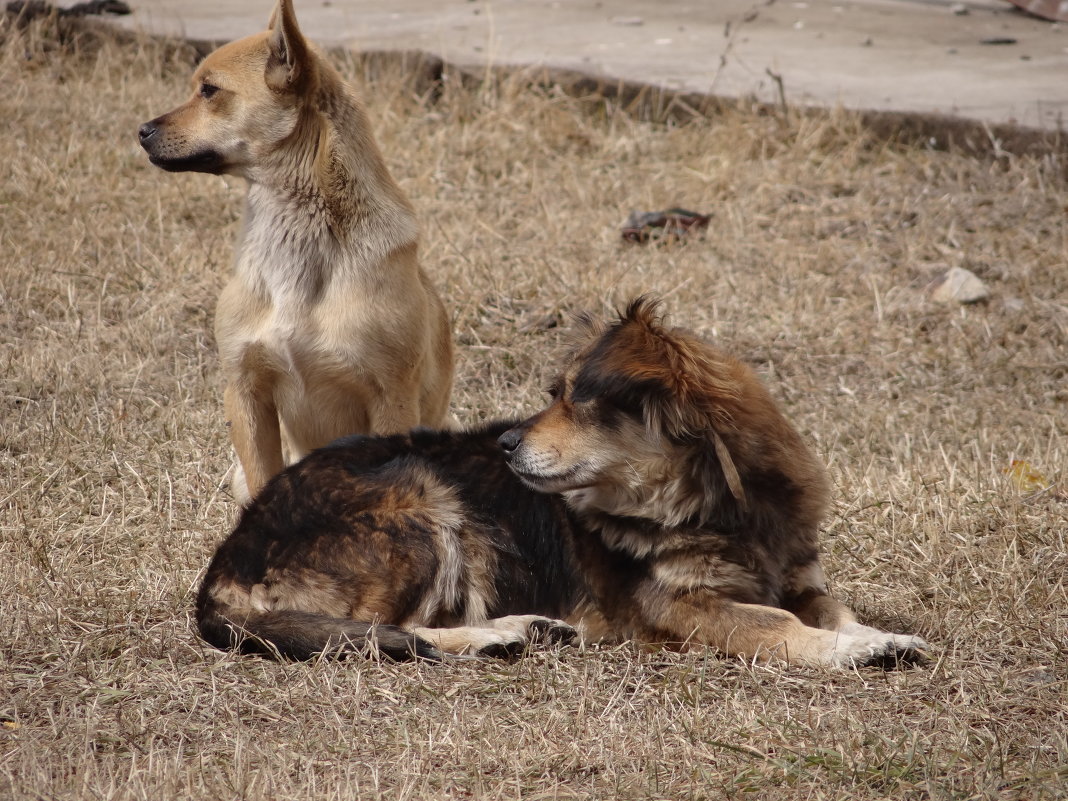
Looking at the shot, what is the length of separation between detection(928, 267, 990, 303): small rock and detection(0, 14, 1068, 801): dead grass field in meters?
0.13

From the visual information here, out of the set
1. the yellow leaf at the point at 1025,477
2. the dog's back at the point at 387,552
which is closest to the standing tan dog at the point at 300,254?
the dog's back at the point at 387,552

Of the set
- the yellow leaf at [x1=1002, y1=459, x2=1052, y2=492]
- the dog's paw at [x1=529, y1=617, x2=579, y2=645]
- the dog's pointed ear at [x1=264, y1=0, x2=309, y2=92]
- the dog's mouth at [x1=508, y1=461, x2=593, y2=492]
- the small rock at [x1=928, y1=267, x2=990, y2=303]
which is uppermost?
the dog's pointed ear at [x1=264, y1=0, x2=309, y2=92]

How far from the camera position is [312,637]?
372cm

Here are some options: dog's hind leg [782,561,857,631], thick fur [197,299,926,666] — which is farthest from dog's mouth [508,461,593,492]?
dog's hind leg [782,561,857,631]

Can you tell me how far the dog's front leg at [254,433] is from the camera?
15.4 ft

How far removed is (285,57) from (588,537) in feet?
7.00

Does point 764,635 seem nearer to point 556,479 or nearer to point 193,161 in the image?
point 556,479

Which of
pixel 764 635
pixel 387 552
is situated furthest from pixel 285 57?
pixel 764 635

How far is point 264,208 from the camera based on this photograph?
4812 mm

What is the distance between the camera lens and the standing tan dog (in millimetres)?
4617

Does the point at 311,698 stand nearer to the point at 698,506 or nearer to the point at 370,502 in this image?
the point at 370,502

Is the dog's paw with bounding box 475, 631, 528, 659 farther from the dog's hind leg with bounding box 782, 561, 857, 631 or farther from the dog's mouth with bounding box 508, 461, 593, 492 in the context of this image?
the dog's hind leg with bounding box 782, 561, 857, 631

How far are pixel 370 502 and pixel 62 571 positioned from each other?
4.11 ft

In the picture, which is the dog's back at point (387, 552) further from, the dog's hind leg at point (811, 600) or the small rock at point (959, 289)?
the small rock at point (959, 289)
